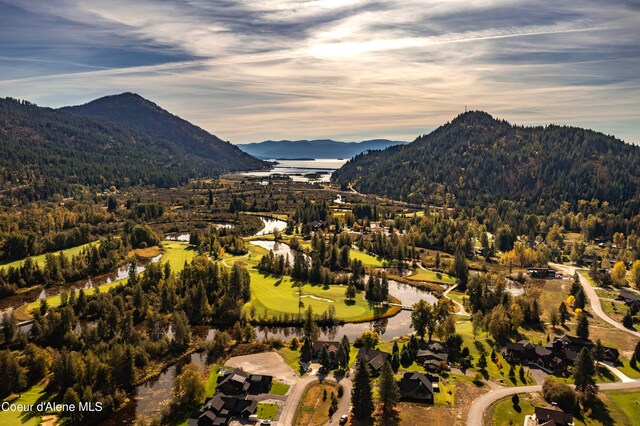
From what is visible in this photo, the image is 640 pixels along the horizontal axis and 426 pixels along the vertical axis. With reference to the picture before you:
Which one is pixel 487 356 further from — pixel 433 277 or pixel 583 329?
pixel 433 277

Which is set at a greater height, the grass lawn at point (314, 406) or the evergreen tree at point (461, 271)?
the evergreen tree at point (461, 271)

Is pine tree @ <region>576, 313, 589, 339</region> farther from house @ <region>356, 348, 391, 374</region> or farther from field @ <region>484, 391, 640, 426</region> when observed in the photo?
house @ <region>356, 348, 391, 374</region>

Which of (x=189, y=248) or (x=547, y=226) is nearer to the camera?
(x=189, y=248)

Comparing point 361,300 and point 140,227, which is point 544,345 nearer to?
point 361,300

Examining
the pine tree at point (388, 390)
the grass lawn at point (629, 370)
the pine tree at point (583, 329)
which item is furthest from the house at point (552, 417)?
the pine tree at point (583, 329)

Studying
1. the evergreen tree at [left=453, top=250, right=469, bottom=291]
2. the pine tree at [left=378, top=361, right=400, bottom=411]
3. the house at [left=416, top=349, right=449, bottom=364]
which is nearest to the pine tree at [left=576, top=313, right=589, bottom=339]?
the house at [left=416, top=349, right=449, bottom=364]

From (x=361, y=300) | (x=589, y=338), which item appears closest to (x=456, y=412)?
(x=589, y=338)

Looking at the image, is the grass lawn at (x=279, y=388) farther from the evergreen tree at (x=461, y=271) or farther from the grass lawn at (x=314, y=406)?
the evergreen tree at (x=461, y=271)
